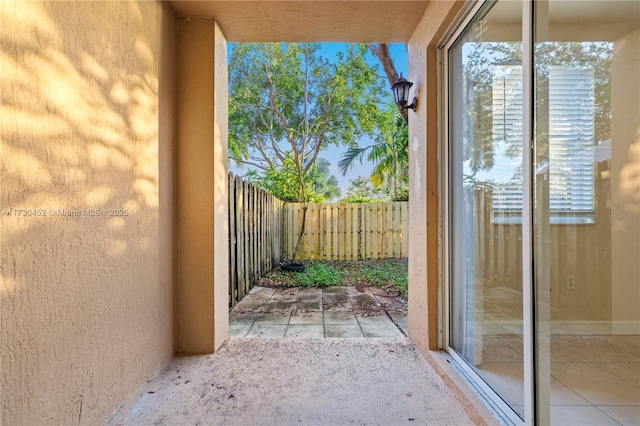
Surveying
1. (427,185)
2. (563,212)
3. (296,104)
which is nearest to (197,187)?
(427,185)

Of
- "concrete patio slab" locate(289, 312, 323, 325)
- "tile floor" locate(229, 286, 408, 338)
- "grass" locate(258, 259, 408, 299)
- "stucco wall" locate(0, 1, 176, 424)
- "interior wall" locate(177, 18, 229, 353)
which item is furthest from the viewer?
"grass" locate(258, 259, 408, 299)

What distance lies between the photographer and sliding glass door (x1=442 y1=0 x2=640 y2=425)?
1.23 meters

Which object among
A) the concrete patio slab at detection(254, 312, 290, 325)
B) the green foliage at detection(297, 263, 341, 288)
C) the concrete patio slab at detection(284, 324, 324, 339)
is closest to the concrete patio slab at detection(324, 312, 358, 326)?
the concrete patio slab at detection(284, 324, 324, 339)

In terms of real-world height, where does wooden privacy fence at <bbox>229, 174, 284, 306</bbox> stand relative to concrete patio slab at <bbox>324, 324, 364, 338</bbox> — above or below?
above

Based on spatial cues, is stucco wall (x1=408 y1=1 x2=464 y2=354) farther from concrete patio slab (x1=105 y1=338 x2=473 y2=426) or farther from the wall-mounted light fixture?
concrete patio slab (x1=105 y1=338 x2=473 y2=426)

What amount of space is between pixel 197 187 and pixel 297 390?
1.56 meters

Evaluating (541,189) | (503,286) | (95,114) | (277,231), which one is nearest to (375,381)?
(503,286)

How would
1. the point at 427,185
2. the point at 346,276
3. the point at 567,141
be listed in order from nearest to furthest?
the point at 567,141 < the point at 427,185 < the point at 346,276

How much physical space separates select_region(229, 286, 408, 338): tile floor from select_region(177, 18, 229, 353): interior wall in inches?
20.7

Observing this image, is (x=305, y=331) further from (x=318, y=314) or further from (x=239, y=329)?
(x=239, y=329)

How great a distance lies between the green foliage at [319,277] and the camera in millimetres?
4586

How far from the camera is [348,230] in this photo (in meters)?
6.78

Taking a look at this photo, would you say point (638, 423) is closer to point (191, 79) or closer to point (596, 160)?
point (596, 160)

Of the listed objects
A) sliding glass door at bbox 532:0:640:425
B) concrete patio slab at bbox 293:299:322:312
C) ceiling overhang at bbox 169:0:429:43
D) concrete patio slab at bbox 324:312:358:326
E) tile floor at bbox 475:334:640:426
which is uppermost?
ceiling overhang at bbox 169:0:429:43
